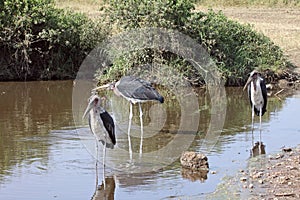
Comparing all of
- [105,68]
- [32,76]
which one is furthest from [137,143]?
[32,76]

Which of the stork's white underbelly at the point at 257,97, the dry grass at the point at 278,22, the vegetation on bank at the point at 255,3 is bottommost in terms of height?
the stork's white underbelly at the point at 257,97

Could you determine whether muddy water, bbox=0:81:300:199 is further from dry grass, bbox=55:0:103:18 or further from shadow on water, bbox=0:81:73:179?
dry grass, bbox=55:0:103:18

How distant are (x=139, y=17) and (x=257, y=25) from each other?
311 inches

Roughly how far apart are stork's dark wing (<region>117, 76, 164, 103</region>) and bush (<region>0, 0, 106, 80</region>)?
6189mm

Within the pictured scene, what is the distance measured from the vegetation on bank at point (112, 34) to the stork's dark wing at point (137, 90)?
4.60 metres

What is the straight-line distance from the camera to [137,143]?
1122cm

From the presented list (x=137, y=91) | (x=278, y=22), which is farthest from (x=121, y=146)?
(x=278, y=22)

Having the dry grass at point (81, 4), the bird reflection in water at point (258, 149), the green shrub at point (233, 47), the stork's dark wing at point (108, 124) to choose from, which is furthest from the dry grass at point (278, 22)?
the stork's dark wing at point (108, 124)

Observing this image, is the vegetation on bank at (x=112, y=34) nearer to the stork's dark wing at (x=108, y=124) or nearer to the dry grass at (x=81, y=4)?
the stork's dark wing at (x=108, y=124)

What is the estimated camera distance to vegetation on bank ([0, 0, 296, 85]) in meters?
16.9

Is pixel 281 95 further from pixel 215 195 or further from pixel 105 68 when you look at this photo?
pixel 215 195

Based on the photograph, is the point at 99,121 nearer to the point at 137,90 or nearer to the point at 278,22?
the point at 137,90

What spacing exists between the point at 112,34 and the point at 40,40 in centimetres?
193

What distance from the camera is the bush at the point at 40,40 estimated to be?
58.4 feet
